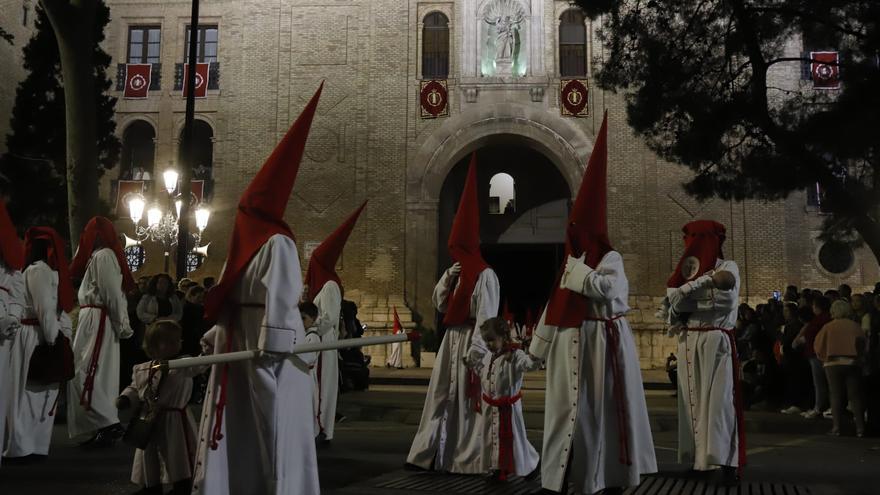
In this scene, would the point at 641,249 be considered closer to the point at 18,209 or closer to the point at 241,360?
the point at 18,209

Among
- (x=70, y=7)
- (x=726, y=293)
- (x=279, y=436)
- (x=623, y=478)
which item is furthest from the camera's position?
(x=70, y=7)

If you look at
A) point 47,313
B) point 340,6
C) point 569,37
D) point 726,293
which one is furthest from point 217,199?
point 726,293

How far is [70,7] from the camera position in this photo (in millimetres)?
13391

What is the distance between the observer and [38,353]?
295 inches

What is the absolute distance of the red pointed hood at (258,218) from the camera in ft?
15.7

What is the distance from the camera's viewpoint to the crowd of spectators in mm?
10469

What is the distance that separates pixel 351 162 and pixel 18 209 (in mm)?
9617

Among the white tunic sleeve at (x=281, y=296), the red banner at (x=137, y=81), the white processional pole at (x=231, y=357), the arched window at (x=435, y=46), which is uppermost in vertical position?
the arched window at (x=435, y=46)

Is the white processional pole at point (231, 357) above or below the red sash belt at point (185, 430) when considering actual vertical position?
above

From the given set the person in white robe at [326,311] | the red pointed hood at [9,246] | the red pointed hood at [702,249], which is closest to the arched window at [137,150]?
the person in white robe at [326,311]

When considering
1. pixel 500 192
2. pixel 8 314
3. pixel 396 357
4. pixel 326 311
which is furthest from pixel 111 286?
pixel 500 192

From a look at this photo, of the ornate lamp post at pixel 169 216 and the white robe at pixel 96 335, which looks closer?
the white robe at pixel 96 335

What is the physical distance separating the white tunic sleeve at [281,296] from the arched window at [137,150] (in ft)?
75.8

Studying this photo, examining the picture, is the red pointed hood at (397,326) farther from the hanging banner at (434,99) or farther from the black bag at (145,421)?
the black bag at (145,421)
